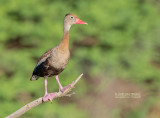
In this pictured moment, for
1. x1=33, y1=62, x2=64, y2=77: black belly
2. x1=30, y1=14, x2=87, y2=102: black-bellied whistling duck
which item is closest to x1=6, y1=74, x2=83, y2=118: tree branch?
x1=30, y1=14, x2=87, y2=102: black-bellied whistling duck

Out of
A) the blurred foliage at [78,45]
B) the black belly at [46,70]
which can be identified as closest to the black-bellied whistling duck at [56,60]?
the black belly at [46,70]

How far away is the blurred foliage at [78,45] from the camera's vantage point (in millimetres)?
16094

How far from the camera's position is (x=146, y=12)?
20.0 meters

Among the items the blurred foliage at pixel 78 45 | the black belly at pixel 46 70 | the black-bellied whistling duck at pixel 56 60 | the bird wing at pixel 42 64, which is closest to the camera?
the black-bellied whistling duck at pixel 56 60

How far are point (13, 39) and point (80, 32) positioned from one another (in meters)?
2.71

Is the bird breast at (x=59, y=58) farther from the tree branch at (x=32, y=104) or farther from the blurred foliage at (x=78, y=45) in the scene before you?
the blurred foliage at (x=78, y=45)

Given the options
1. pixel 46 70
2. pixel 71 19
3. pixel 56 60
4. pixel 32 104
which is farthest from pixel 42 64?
pixel 71 19

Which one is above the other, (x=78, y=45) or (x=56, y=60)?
(x=56, y=60)

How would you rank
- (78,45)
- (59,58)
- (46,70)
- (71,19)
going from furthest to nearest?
(78,45), (71,19), (46,70), (59,58)

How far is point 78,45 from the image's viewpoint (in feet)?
59.3

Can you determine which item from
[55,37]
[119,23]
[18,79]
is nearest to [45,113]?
[18,79]

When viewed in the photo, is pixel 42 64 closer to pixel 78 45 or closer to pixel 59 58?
pixel 59 58

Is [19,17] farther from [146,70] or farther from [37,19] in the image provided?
[146,70]

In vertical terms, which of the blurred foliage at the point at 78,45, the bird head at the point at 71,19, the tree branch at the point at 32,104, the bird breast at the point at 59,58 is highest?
the bird head at the point at 71,19
